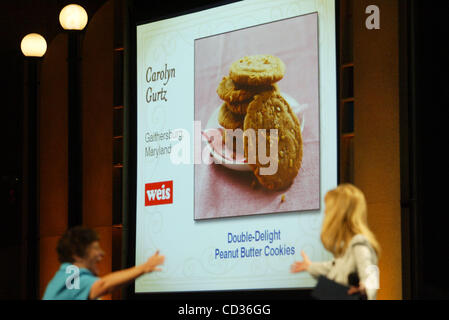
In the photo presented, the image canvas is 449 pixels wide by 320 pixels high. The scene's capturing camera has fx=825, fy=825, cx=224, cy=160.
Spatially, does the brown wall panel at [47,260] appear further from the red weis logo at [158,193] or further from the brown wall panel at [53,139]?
the red weis logo at [158,193]

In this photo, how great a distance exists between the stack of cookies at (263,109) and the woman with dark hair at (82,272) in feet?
9.60

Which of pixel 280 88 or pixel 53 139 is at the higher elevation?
pixel 280 88

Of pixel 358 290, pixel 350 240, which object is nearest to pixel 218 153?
pixel 350 240

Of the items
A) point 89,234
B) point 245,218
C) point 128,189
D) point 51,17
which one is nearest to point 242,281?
point 245,218

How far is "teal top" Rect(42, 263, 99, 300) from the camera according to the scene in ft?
12.2

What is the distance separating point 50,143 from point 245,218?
3571 mm

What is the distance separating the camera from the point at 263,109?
6.82 m

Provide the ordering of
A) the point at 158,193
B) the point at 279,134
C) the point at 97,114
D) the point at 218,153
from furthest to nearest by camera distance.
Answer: the point at 97,114 < the point at 158,193 < the point at 218,153 < the point at 279,134

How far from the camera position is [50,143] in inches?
379

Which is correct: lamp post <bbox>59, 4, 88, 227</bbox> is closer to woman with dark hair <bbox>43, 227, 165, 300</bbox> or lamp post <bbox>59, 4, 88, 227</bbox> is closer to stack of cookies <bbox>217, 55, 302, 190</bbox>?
stack of cookies <bbox>217, 55, 302, 190</bbox>

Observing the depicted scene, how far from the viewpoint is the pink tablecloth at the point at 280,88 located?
21.4 feet

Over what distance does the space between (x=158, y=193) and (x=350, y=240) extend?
401 cm

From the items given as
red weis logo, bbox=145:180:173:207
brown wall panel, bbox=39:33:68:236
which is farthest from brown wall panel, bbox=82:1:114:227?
red weis logo, bbox=145:180:173:207

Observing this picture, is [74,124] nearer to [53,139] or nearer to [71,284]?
[71,284]
